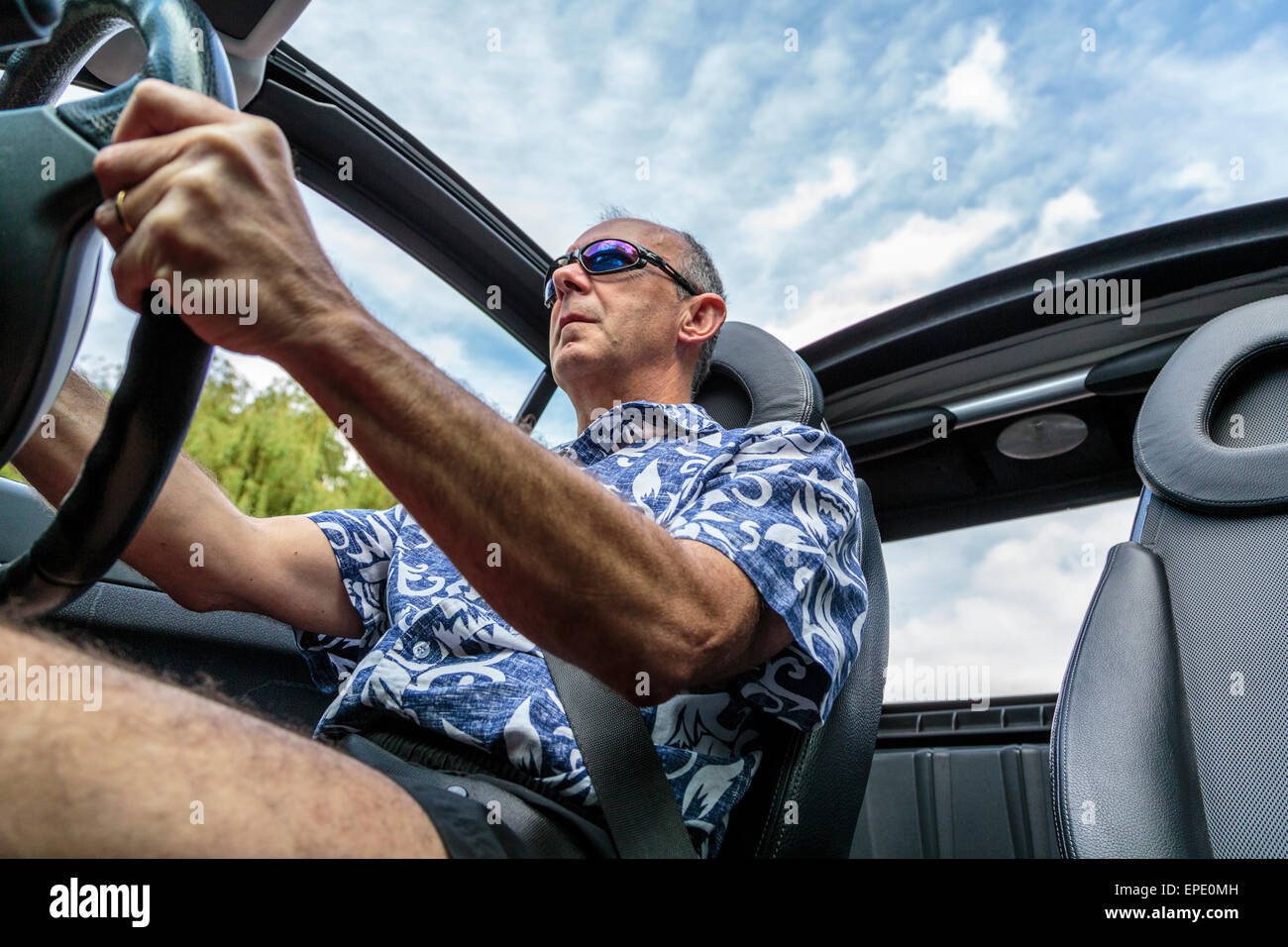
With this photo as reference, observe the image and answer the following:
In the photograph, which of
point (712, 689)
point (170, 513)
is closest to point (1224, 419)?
point (712, 689)

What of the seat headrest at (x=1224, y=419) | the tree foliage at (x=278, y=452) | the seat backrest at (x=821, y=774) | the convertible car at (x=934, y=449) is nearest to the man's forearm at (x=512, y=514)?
the convertible car at (x=934, y=449)

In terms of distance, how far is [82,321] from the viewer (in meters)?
0.66

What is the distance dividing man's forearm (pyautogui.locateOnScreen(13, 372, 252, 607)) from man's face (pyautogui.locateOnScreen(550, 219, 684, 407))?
68 centimetres

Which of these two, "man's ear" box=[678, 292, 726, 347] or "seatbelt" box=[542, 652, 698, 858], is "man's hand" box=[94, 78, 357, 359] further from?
"man's ear" box=[678, 292, 726, 347]

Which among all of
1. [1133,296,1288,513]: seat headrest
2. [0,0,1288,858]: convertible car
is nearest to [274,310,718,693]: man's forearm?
[0,0,1288,858]: convertible car

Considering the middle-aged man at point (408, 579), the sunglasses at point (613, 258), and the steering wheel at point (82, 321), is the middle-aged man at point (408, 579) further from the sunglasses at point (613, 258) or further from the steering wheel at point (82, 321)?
the sunglasses at point (613, 258)

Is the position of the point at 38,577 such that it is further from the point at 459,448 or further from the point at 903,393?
the point at 903,393

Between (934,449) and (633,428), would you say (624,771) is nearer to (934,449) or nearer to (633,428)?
(633,428)

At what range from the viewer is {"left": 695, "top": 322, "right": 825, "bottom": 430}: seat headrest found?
1.57 m

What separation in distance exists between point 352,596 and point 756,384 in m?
0.81

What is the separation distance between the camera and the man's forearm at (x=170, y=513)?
3.40 ft
